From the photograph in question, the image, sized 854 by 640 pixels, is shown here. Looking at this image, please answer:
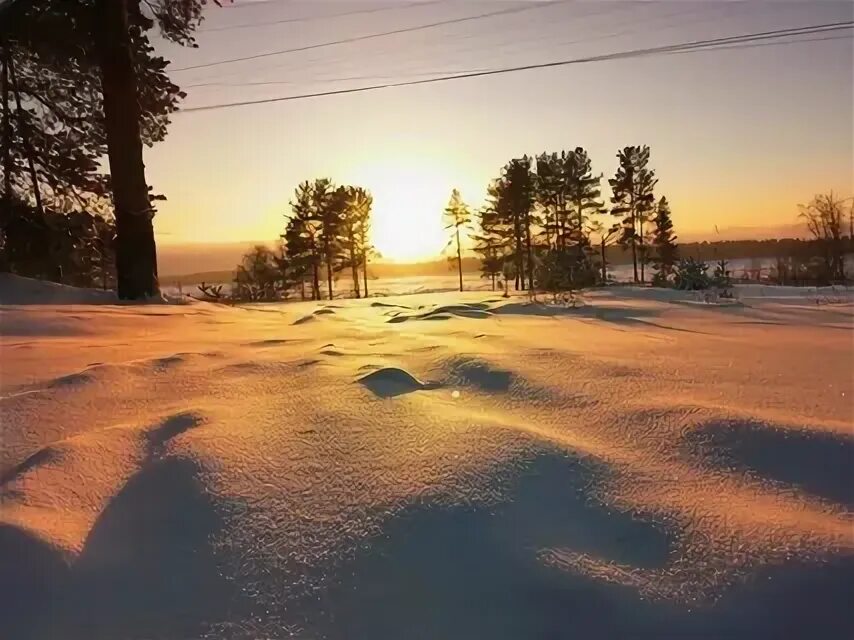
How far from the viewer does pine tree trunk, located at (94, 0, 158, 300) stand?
6.91 meters

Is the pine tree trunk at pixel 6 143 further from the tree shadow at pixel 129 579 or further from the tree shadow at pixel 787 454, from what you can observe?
the tree shadow at pixel 787 454

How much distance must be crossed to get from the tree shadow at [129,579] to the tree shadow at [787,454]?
1382 mm

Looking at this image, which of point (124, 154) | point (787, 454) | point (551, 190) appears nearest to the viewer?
point (787, 454)

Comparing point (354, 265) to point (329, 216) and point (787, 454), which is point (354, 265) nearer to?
point (329, 216)

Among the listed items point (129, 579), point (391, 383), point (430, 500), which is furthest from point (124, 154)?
point (430, 500)

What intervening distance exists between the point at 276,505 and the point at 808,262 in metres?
35.1

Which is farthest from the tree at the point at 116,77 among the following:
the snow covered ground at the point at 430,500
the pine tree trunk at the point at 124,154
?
the snow covered ground at the point at 430,500

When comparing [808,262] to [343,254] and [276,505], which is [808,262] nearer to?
[343,254]

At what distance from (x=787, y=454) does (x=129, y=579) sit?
1.75m

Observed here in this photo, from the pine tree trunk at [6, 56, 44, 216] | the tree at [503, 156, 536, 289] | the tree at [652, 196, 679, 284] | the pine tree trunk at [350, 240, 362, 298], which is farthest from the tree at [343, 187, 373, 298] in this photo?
the pine tree trunk at [6, 56, 44, 216]

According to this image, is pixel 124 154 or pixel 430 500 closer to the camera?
pixel 430 500

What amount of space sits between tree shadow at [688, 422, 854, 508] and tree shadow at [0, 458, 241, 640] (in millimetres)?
1382

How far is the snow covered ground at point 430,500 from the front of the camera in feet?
3.73

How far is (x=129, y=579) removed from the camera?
1.27 m
